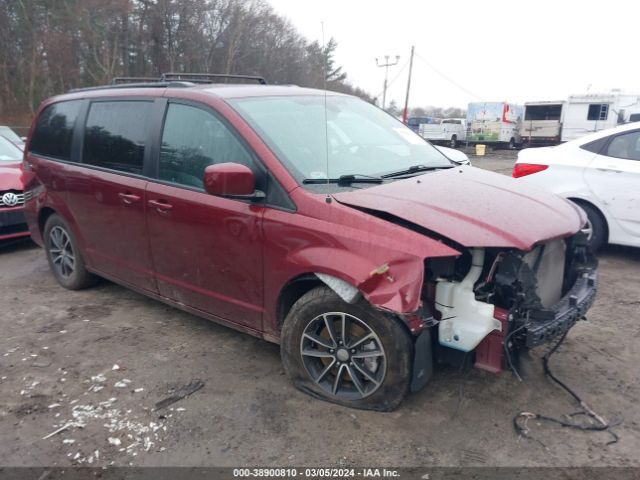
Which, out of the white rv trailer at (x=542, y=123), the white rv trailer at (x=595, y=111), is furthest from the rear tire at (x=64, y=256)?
the white rv trailer at (x=542, y=123)

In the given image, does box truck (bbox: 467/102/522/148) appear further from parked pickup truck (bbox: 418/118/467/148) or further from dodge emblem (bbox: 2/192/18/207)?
dodge emblem (bbox: 2/192/18/207)

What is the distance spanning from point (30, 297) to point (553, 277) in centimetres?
460

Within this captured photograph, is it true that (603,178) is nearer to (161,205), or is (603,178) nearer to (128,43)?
(161,205)

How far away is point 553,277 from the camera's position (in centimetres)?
323

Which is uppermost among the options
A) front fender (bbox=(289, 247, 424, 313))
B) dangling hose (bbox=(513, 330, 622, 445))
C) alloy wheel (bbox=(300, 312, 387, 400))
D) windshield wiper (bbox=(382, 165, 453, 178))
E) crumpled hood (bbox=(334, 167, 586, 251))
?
windshield wiper (bbox=(382, 165, 453, 178))

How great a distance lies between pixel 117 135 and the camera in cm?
411

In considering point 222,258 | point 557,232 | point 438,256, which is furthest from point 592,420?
point 222,258

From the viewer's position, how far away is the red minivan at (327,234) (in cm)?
267

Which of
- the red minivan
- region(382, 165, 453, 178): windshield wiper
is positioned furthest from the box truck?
region(382, 165, 453, 178): windshield wiper

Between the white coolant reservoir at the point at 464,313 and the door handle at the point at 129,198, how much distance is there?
236 centimetres

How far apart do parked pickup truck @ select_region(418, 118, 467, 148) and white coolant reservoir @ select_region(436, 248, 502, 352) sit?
3371 cm

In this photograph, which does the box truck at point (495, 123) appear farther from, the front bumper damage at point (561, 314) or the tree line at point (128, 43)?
the front bumper damage at point (561, 314)

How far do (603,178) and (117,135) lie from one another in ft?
16.5

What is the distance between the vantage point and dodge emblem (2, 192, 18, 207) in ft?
20.5
